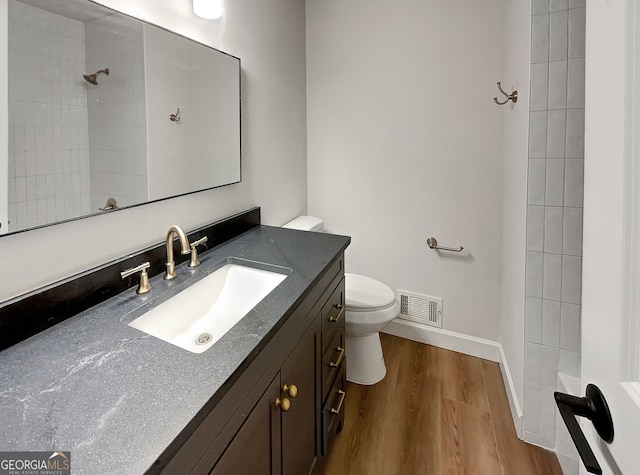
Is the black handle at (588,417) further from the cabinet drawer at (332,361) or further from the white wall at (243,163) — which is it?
the white wall at (243,163)

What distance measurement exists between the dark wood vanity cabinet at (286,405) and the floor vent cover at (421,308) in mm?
952

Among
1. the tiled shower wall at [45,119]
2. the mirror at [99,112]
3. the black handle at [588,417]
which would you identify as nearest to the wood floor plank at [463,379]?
the black handle at [588,417]

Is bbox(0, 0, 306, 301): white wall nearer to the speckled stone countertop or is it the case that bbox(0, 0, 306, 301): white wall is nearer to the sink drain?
the speckled stone countertop

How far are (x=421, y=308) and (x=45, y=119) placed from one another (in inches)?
89.2

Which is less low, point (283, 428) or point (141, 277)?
point (141, 277)

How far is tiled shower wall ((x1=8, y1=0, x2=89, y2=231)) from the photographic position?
912 millimetres

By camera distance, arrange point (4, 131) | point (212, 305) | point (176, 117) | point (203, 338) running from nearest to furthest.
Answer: point (4, 131) → point (203, 338) → point (212, 305) → point (176, 117)

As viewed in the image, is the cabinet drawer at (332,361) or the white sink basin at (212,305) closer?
the white sink basin at (212,305)

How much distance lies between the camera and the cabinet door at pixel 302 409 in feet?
3.61

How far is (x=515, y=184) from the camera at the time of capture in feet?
5.98

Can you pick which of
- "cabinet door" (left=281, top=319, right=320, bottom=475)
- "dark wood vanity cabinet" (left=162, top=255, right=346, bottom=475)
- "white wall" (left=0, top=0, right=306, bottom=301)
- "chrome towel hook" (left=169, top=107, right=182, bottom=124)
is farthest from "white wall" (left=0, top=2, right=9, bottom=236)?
"cabinet door" (left=281, top=319, right=320, bottom=475)

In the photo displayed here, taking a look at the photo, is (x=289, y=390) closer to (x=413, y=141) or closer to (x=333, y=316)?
(x=333, y=316)

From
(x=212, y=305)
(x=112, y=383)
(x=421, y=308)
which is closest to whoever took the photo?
(x=112, y=383)

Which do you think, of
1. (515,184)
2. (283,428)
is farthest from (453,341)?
(283,428)
